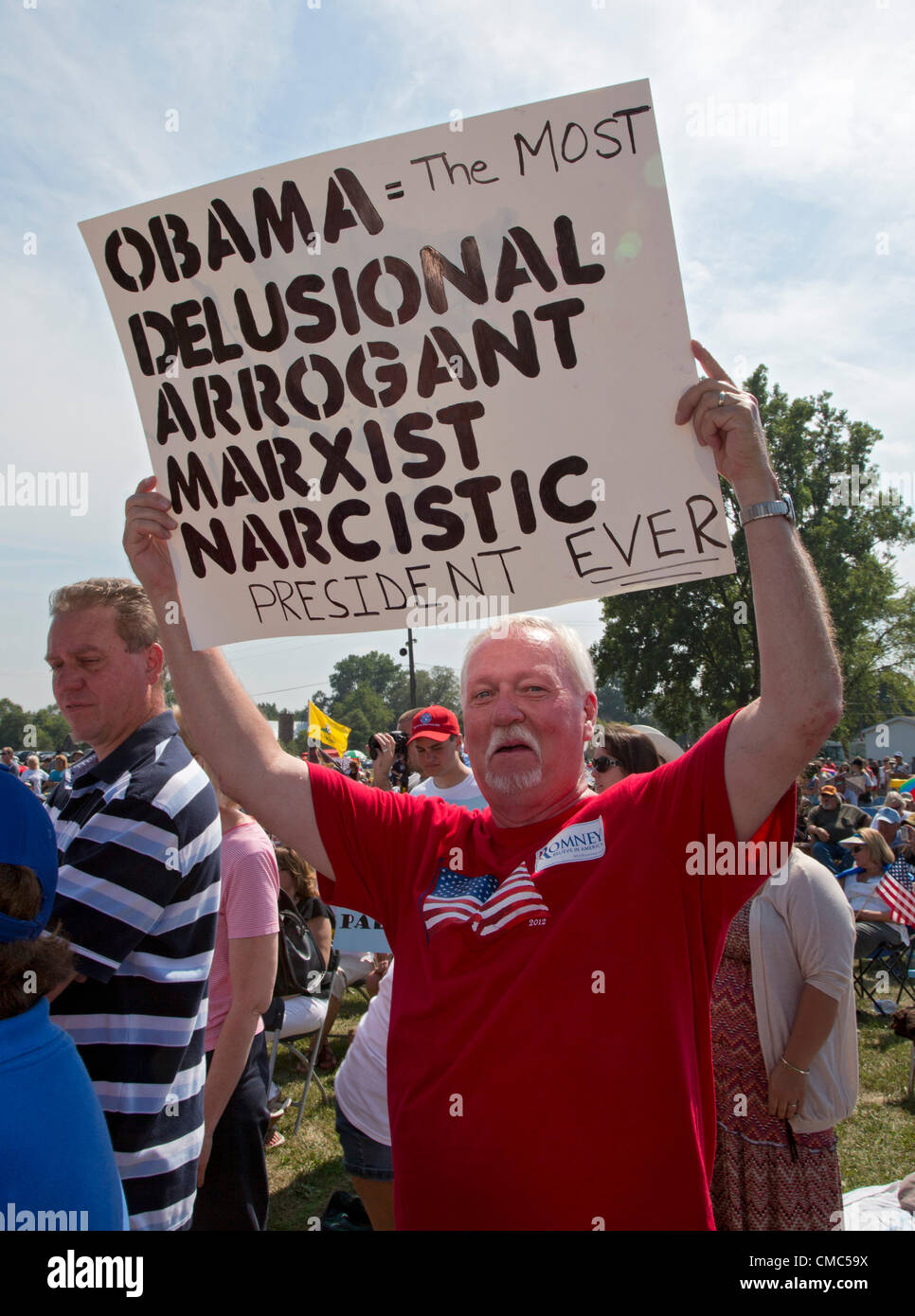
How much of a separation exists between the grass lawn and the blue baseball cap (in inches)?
126

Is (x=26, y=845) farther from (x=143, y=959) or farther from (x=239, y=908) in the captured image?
(x=239, y=908)

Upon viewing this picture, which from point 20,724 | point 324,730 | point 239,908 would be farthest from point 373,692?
point 239,908

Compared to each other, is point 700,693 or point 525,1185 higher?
point 700,693

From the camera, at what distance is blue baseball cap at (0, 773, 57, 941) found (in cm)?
151

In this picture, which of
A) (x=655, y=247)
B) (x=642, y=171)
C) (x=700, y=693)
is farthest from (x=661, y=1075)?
(x=700, y=693)

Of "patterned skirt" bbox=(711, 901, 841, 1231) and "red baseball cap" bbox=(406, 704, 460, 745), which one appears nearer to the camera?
"patterned skirt" bbox=(711, 901, 841, 1231)

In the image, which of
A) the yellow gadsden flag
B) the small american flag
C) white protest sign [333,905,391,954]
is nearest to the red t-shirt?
white protest sign [333,905,391,954]

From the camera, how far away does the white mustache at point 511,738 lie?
76.4 inches

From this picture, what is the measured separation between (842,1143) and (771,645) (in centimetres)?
532

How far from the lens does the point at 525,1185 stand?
1.54m

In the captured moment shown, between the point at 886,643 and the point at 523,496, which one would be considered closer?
the point at 523,496

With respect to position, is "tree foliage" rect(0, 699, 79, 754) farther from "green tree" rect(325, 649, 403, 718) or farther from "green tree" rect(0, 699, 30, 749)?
"green tree" rect(325, 649, 403, 718)

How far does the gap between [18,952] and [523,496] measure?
1.31 metres

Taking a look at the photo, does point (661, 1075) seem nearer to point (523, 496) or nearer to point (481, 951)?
point (481, 951)
